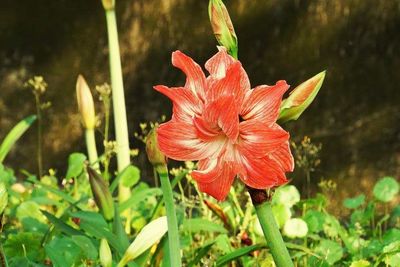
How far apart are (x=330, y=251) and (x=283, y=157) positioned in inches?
37.8

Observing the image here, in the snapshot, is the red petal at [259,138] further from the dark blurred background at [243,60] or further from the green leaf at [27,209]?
the dark blurred background at [243,60]

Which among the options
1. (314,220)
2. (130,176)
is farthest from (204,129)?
(130,176)

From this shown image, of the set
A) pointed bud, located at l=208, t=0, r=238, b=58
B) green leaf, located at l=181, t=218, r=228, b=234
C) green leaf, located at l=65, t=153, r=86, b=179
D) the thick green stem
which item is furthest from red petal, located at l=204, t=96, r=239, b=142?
green leaf, located at l=65, t=153, r=86, b=179

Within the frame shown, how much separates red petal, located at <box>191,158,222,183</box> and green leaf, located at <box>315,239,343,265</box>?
90cm

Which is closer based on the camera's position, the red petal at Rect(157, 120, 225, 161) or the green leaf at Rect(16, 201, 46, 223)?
the red petal at Rect(157, 120, 225, 161)

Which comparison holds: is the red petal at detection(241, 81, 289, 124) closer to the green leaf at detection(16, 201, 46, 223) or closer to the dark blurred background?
the green leaf at detection(16, 201, 46, 223)

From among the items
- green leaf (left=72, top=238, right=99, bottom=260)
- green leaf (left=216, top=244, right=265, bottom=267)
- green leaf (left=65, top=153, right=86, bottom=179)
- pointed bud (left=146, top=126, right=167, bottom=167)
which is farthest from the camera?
green leaf (left=65, top=153, right=86, bottom=179)

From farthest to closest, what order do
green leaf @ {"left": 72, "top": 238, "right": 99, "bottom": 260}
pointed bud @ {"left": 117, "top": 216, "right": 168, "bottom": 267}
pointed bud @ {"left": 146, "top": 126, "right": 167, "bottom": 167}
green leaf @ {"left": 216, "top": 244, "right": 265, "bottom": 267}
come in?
green leaf @ {"left": 72, "top": 238, "right": 99, "bottom": 260}
green leaf @ {"left": 216, "top": 244, "right": 265, "bottom": 267}
pointed bud @ {"left": 117, "top": 216, "right": 168, "bottom": 267}
pointed bud @ {"left": 146, "top": 126, "right": 167, "bottom": 167}

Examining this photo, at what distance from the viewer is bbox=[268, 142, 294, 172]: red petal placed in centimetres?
143

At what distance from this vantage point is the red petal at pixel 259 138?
140 centimetres

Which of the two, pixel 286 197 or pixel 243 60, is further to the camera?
pixel 243 60

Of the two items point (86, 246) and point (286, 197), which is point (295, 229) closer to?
point (286, 197)

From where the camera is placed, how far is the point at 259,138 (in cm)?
141

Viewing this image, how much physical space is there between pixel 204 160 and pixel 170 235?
0.84 feet
